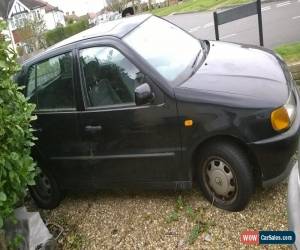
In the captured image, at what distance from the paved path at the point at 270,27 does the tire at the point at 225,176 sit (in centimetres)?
664

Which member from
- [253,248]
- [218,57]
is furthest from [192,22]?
[253,248]

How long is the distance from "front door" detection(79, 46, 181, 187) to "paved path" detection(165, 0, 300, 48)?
21.7 feet

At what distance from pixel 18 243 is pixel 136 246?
1089 mm

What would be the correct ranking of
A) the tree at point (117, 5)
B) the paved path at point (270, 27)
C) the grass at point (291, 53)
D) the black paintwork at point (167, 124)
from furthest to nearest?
1. the tree at point (117, 5)
2. the paved path at point (270, 27)
3. the grass at point (291, 53)
4. the black paintwork at point (167, 124)

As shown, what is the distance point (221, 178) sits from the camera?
413 cm

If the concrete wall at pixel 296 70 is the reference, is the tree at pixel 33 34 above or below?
below

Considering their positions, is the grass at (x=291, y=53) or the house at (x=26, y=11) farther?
the house at (x=26, y=11)

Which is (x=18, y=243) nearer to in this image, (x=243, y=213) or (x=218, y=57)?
(x=243, y=213)

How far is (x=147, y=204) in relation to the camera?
4734 millimetres

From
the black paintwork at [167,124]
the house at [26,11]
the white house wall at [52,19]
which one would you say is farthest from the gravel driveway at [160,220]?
the white house wall at [52,19]

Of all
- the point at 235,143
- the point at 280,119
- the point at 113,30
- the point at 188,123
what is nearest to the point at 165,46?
the point at 113,30

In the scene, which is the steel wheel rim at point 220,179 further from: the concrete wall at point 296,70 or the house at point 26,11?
the house at point 26,11

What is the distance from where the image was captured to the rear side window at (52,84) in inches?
184

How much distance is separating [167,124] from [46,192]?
1.89 metres
